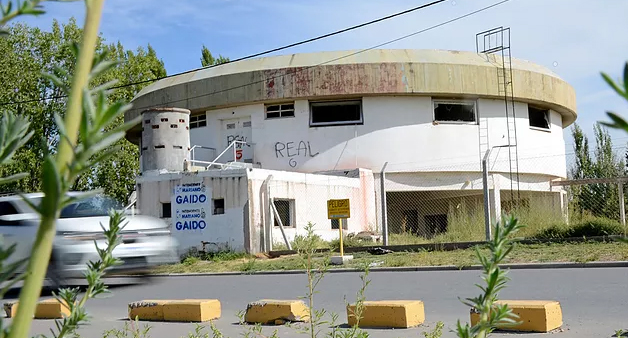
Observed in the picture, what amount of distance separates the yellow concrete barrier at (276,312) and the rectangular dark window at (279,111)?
803 inches

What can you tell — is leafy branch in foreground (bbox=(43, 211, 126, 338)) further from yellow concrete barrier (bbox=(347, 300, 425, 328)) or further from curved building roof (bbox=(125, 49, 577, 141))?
curved building roof (bbox=(125, 49, 577, 141))

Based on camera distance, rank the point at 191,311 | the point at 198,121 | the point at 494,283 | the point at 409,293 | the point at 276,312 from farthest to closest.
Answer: the point at 198,121
the point at 409,293
the point at 191,311
the point at 276,312
the point at 494,283

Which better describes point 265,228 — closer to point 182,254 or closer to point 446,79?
point 182,254

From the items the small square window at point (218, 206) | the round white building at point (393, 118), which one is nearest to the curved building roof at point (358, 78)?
the round white building at point (393, 118)

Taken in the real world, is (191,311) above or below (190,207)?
below

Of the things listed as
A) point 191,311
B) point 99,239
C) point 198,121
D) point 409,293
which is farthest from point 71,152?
point 198,121

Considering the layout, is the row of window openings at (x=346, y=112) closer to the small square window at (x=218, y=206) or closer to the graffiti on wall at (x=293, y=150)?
the graffiti on wall at (x=293, y=150)

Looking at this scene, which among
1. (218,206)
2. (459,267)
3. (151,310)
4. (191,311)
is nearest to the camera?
(191,311)

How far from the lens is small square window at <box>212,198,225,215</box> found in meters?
23.7

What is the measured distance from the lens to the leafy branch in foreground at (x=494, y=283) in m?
1.43

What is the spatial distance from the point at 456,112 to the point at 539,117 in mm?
4803

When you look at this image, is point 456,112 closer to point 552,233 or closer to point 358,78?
point 358,78

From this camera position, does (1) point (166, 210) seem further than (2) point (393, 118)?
No

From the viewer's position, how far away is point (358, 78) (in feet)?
91.5
